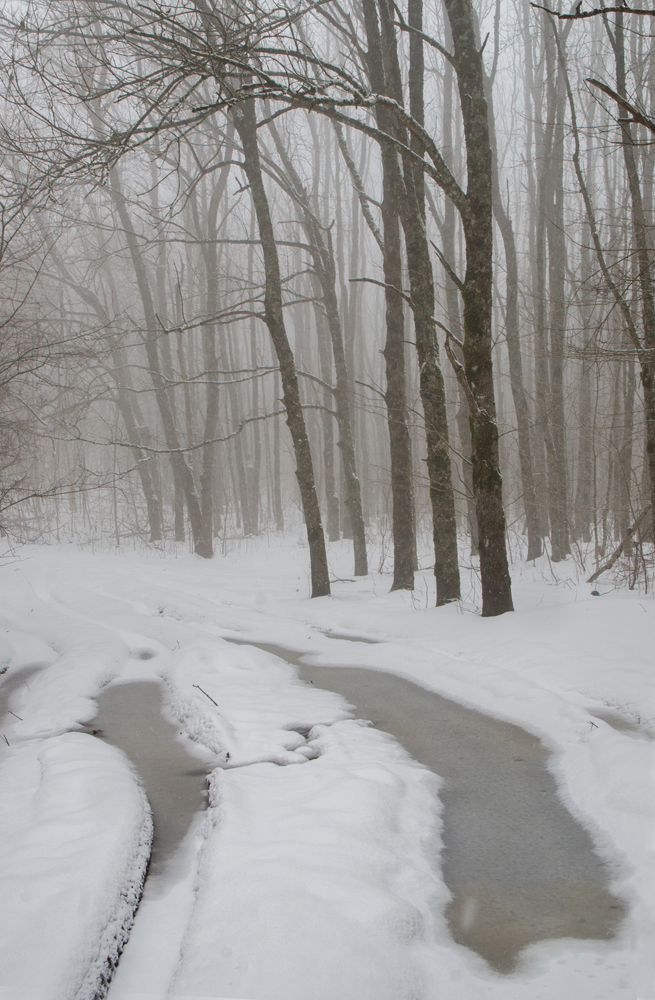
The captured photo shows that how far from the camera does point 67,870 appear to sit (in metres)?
2.60

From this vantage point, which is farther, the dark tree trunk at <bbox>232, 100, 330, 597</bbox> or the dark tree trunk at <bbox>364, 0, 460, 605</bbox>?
the dark tree trunk at <bbox>232, 100, 330, 597</bbox>

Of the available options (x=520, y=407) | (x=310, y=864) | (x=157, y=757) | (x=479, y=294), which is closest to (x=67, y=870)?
(x=310, y=864)

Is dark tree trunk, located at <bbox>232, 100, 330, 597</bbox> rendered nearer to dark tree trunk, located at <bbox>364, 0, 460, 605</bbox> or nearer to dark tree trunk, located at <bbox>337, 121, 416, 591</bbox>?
dark tree trunk, located at <bbox>337, 121, 416, 591</bbox>

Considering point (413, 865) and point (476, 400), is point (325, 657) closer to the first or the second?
point (476, 400)

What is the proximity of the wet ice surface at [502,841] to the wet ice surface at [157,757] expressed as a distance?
4.27 feet

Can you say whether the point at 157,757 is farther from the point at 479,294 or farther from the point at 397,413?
the point at 397,413

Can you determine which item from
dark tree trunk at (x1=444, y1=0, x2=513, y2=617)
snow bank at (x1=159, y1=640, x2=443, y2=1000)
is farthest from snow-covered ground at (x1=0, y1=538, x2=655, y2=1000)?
dark tree trunk at (x1=444, y1=0, x2=513, y2=617)

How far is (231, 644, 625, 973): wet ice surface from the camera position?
2.39 metres

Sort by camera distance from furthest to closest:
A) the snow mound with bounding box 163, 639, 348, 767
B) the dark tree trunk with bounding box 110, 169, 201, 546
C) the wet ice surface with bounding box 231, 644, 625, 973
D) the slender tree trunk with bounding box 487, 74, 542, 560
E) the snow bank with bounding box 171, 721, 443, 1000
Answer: the dark tree trunk with bounding box 110, 169, 201, 546 < the slender tree trunk with bounding box 487, 74, 542, 560 < the snow mound with bounding box 163, 639, 348, 767 < the wet ice surface with bounding box 231, 644, 625, 973 < the snow bank with bounding box 171, 721, 443, 1000

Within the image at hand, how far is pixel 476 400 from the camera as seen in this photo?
21.3ft

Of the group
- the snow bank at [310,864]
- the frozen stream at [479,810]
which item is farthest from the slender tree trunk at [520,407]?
the snow bank at [310,864]

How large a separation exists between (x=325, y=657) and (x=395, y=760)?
2.74 m

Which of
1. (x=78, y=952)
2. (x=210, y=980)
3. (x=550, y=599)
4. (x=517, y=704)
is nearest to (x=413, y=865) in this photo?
(x=210, y=980)

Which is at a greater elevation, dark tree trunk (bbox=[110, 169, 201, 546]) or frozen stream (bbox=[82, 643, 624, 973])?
dark tree trunk (bbox=[110, 169, 201, 546])
